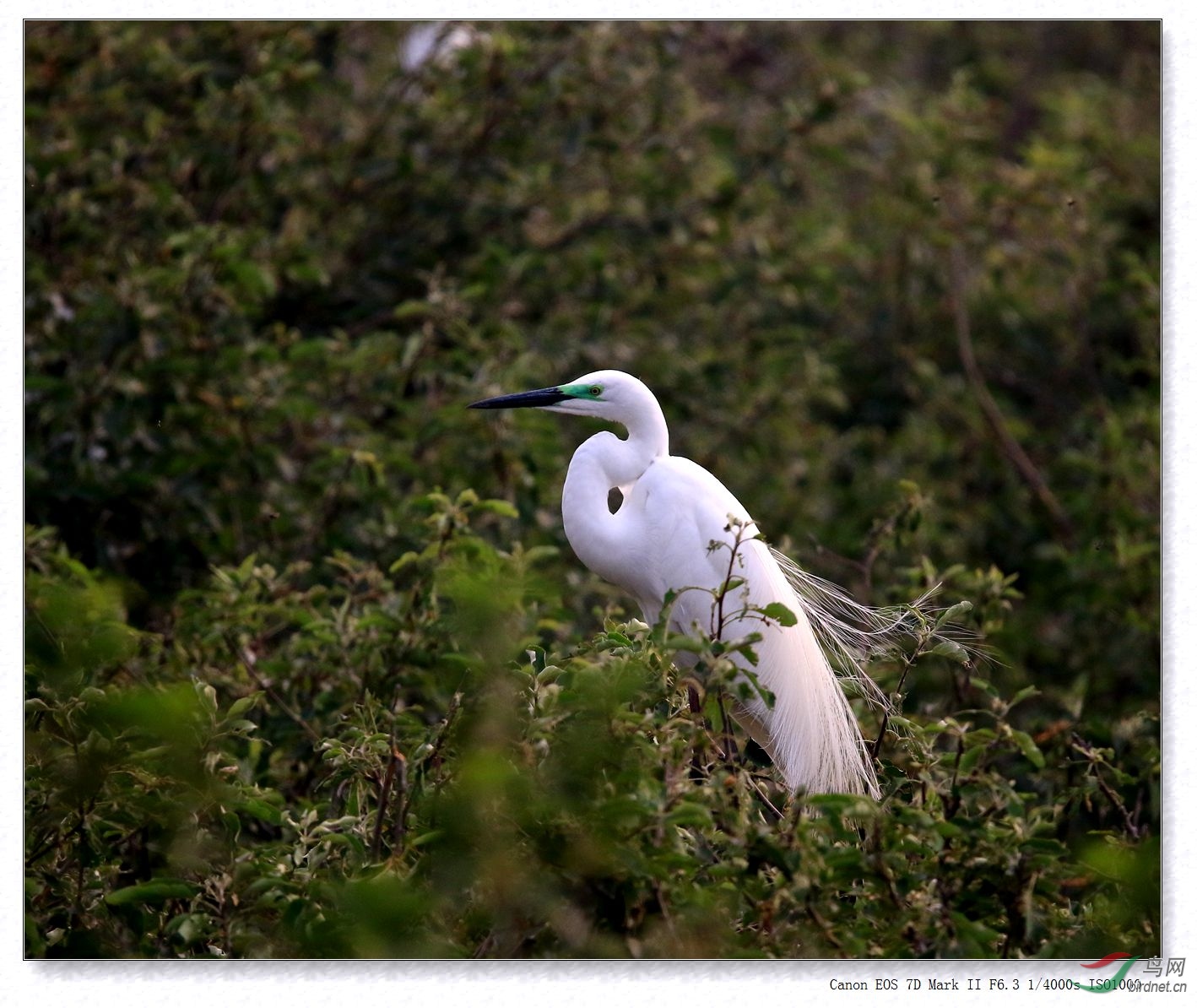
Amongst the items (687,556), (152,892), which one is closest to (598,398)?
(687,556)

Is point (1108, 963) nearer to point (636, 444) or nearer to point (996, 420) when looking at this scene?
point (636, 444)

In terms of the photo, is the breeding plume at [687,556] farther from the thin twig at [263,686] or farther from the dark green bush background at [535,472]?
the thin twig at [263,686]

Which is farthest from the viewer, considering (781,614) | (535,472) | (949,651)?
(535,472)

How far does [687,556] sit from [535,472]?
72cm

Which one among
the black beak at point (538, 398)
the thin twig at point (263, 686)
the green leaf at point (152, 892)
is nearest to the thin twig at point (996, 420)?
the black beak at point (538, 398)

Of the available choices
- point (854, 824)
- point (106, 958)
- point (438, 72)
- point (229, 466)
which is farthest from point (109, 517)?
point (854, 824)

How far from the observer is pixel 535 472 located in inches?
128

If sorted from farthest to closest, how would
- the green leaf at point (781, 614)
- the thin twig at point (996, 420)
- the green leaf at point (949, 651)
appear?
the thin twig at point (996, 420) < the green leaf at point (949, 651) < the green leaf at point (781, 614)

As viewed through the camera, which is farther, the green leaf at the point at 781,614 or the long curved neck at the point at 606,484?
the long curved neck at the point at 606,484

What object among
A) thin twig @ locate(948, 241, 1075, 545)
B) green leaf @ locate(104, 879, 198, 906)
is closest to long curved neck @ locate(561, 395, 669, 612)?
green leaf @ locate(104, 879, 198, 906)

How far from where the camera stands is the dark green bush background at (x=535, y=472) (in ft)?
Result: 6.32

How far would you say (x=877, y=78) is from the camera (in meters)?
6.47

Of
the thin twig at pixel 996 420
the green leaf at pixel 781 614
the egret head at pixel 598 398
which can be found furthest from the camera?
the thin twig at pixel 996 420

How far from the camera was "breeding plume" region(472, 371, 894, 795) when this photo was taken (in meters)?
2.60
